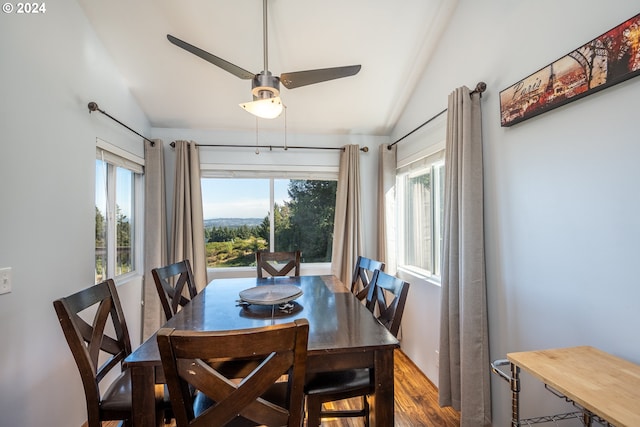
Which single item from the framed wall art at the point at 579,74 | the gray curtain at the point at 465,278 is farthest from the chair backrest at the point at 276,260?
the framed wall art at the point at 579,74

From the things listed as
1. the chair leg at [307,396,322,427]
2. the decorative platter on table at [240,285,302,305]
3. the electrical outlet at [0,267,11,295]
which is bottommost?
the chair leg at [307,396,322,427]

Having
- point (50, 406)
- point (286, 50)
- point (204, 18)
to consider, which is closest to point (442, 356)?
point (50, 406)

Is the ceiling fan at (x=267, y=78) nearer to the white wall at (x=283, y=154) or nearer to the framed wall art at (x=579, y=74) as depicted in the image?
the framed wall art at (x=579, y=74)

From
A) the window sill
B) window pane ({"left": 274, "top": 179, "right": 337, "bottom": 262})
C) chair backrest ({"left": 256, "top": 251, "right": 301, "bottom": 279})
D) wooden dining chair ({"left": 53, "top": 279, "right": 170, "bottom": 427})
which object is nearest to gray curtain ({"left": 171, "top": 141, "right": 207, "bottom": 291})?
chair backrest ({"left": 256, "top": 251, "right": 301, "bottom": 279})

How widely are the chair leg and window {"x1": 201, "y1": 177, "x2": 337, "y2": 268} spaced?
6.97 feet

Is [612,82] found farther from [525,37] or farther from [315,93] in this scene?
[315,93]

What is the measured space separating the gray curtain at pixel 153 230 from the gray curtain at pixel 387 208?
232 centimetres

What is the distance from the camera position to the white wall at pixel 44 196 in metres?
1.45

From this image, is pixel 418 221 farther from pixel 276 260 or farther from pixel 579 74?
pixel 579 74

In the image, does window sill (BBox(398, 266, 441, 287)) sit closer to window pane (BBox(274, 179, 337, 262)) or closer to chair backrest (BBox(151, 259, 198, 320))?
window pane (BBox(274, 179, 337, 262))

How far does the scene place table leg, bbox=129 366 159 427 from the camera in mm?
1067

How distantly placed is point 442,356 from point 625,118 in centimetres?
164

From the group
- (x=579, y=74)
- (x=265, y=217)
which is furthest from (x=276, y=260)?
(x=579, y=74)

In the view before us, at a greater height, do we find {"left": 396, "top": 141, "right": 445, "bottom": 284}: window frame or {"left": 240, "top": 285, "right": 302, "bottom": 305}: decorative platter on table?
{"left": 396, "top": 141, "right": 445, "bottom": 284}: window frame
